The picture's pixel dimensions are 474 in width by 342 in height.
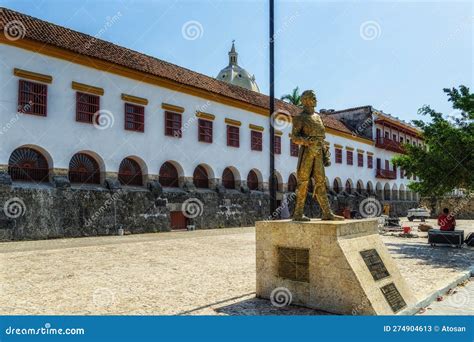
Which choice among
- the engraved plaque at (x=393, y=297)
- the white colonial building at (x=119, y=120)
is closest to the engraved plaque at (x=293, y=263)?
the engraved plaque at (x=393, y=297)

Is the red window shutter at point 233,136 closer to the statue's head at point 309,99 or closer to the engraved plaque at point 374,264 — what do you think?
the statue's head at point 309,99

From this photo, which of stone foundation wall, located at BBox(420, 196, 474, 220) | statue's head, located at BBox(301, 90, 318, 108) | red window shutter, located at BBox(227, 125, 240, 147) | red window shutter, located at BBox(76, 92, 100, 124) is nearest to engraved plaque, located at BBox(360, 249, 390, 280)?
statue's head, located at BBox(301, 90, 318, 108)

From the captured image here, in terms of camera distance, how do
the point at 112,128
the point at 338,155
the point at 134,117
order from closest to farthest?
the point at 112,128
the point at 134,117
the point at 338,155

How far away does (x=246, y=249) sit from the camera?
35.8 feet

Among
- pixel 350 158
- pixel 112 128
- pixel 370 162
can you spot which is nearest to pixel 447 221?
pixel 112 128

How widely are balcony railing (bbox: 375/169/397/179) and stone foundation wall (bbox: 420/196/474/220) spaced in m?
4.80

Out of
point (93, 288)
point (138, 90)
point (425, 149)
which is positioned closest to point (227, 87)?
point (138, 90)

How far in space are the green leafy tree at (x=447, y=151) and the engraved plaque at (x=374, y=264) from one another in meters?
6.96

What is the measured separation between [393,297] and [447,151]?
24.4 ft

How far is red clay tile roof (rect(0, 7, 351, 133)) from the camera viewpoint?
1411 centimetres

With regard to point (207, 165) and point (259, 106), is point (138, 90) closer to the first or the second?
point (207, 165)

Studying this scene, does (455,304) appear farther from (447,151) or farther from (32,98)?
(32,98)

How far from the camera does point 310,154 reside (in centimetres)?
539

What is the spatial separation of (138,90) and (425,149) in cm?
1172
